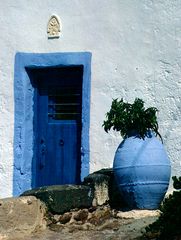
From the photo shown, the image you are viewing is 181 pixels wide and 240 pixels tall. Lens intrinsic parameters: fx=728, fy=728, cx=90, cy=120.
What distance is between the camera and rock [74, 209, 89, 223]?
6.57 meters

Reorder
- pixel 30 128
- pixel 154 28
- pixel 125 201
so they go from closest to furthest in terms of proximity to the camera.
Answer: pixel 125 201 < pixel 154 28 < pixel 30 128

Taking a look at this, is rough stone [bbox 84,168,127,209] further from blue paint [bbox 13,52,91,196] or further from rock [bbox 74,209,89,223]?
blue paint [bbox 13,52,91,196]

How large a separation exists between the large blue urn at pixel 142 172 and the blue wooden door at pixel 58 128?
1311 mm

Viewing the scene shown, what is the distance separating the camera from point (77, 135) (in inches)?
317

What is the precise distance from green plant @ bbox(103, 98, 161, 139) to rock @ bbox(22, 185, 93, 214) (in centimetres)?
67

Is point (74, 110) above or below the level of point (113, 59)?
below

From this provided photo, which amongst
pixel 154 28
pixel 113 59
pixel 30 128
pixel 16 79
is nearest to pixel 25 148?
pixel 30 128

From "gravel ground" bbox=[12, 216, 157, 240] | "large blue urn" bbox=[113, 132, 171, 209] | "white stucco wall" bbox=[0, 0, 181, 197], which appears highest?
"white stucco wall" bbox=[0, 0, 181, 197]

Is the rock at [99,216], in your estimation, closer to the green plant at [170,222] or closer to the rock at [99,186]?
the rock at [99,186]

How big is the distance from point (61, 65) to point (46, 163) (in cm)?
112

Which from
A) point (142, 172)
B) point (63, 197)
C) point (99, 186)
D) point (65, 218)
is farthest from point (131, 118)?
point (65, 218)

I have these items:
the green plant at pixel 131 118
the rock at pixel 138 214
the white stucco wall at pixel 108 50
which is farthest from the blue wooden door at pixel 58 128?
the rock at pixel 138 214

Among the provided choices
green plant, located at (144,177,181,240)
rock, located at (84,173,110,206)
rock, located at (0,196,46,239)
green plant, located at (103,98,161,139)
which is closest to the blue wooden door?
rock, located at (84,173,110,206)

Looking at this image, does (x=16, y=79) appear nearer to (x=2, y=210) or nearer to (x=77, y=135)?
(x=77, y=135)
